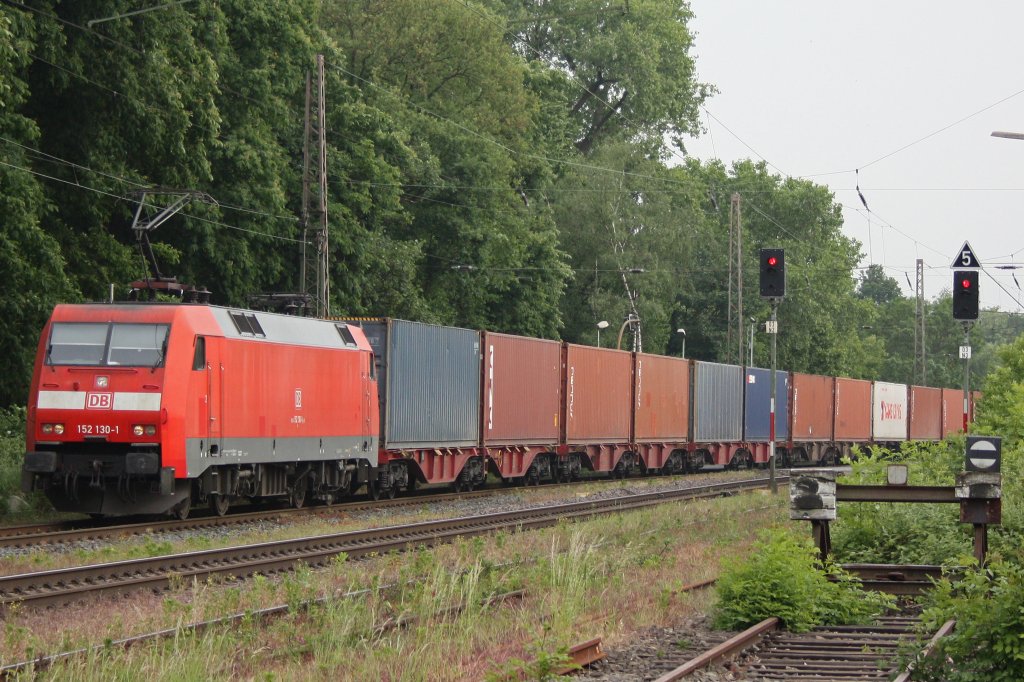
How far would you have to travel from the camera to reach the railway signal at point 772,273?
24.3 m

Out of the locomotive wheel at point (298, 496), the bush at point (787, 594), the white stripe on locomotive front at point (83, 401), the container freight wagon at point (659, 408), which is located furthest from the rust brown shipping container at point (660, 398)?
the bush at point (787, 594)

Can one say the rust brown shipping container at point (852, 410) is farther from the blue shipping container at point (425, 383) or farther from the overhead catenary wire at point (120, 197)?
the blue shipping container at point (425, 383)

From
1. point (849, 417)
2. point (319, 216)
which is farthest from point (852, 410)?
point (319, 216)

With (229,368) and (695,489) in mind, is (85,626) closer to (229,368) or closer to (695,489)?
(229,368)

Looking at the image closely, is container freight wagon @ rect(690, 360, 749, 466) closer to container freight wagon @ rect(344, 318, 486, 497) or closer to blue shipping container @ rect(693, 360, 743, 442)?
blue shipping container @ rect(693, 360, 743, 442)

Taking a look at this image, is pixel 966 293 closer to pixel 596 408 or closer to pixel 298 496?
pixel 596 408

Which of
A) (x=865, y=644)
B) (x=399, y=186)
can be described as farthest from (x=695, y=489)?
(x=865, y=644)

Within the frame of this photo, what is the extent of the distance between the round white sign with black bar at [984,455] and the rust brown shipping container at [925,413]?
45.6m

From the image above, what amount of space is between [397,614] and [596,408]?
854 inches

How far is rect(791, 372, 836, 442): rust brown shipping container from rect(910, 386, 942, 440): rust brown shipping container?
34.4ft

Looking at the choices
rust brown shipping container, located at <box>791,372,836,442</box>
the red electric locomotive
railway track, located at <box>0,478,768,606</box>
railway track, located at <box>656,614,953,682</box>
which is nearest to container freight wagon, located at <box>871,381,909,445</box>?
rust brown shipping container, located at <box>791,372,836,442</box>

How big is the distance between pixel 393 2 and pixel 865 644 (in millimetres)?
45304

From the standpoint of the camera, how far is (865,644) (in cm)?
1030

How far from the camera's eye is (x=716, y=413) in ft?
132
